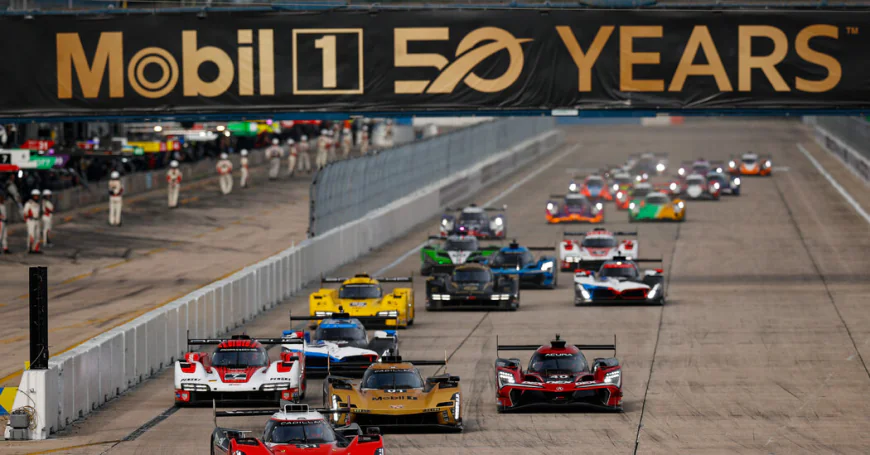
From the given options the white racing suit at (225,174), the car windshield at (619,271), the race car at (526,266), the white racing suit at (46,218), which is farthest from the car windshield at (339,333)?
the white racing suit at (225,174)

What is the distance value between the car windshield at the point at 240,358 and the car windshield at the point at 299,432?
5.61 m

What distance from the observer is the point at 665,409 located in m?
25.7

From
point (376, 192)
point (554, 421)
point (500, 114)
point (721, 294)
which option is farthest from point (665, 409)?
point (376, 192)

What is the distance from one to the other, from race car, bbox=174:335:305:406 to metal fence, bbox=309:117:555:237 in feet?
71.2

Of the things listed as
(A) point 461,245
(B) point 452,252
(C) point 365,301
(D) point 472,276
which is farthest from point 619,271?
(C) point 365,301

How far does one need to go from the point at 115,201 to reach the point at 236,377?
33.6 meters

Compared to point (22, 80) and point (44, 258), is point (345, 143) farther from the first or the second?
point (22, 80)

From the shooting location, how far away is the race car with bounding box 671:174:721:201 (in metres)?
74.2

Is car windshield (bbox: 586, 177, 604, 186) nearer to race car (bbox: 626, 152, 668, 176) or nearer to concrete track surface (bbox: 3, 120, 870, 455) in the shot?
concrete track surface (bbox: 3, 120, 870, 455)

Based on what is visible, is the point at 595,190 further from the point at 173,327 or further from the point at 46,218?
the point at 173,327

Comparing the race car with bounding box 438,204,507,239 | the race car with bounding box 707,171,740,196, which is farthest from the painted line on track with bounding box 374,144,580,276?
the race car with bounding box 707,171,740,196

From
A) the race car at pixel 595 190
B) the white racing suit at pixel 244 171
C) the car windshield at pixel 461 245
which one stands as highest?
the white racing suit at pixel 244 171

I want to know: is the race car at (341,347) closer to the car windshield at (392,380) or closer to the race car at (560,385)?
the race car at (560,385)

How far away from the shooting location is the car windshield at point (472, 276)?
130 feet
